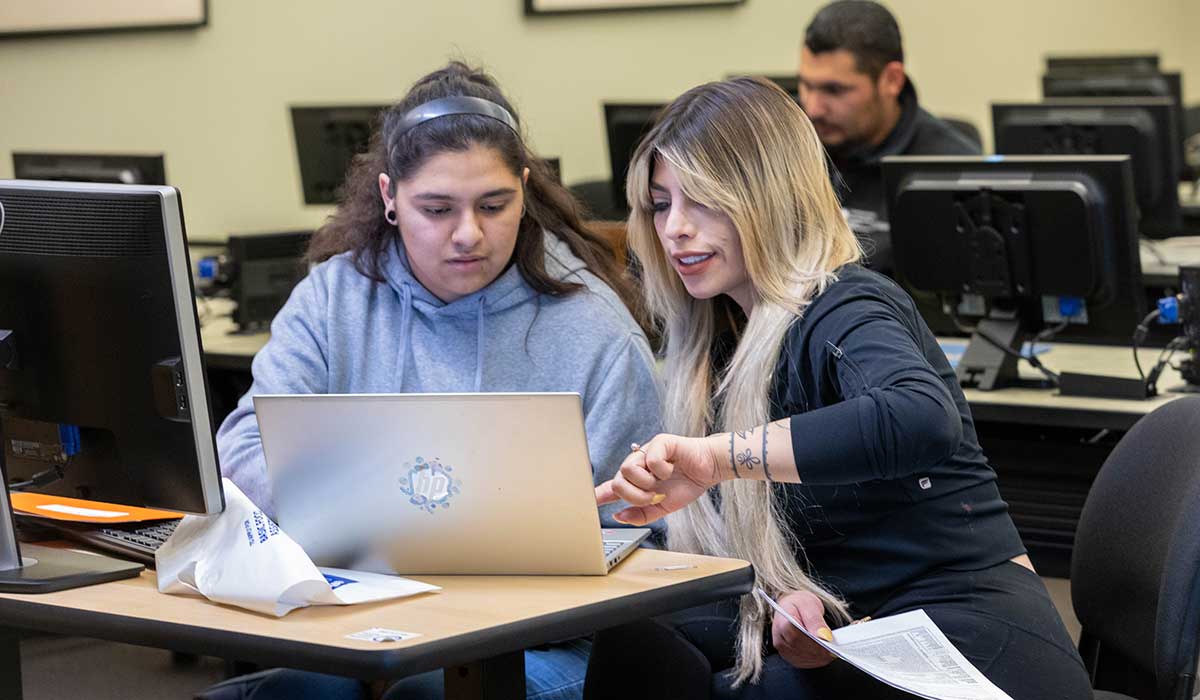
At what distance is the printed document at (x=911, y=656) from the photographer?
146 cm

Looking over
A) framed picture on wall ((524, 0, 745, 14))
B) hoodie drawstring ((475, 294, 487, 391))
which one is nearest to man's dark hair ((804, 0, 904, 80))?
framed picture on wall ((524, 0, 745, 14))

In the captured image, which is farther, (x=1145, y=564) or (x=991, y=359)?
(x=991, y=359)

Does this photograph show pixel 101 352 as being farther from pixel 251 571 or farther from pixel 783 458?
pixel 783 458

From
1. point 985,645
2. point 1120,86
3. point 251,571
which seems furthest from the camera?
point 1120,86

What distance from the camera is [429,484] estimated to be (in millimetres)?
1546

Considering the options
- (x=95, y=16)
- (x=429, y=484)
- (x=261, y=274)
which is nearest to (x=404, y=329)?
(x=429, y=484)

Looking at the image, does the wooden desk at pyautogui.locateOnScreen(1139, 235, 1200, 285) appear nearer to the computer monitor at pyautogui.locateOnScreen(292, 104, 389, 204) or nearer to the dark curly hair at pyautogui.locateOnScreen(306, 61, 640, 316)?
the dark curly hair at pyautogui.locateOnScreen(306, 61, 640, 316)

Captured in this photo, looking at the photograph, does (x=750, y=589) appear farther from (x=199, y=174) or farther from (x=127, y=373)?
(x=199, y=174)

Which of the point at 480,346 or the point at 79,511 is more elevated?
the point at 480,346

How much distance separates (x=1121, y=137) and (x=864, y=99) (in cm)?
67

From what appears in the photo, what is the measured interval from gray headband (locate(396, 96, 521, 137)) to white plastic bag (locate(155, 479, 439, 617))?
63cm

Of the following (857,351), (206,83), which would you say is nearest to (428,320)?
(857,351)

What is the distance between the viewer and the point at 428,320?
2125mm

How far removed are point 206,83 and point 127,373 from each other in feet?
11.3
